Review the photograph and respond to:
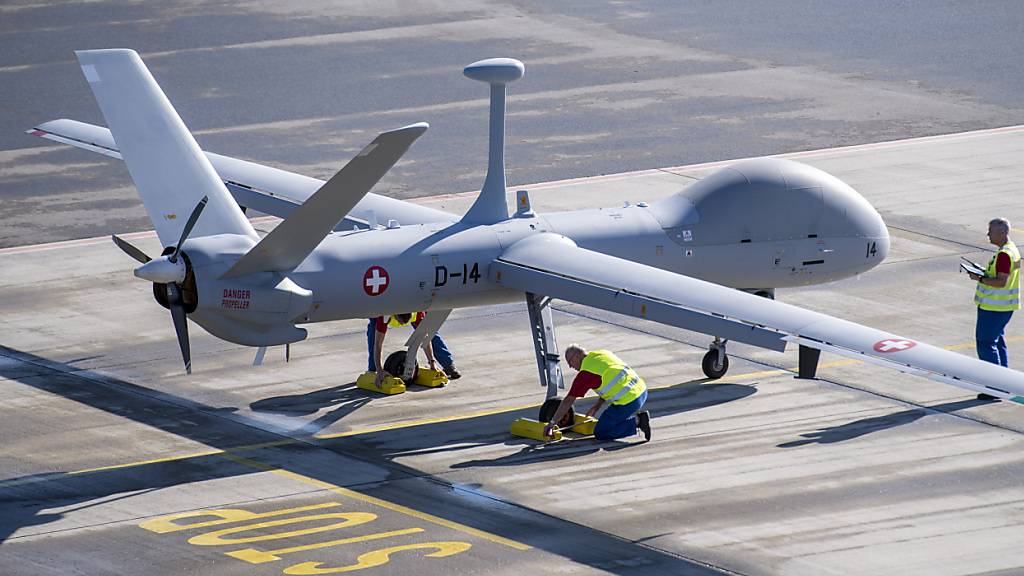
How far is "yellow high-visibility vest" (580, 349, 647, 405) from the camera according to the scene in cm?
2412

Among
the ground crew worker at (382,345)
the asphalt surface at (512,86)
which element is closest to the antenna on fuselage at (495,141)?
the ground crew worker at (382,345)

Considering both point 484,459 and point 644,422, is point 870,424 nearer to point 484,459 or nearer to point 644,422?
point 644,422

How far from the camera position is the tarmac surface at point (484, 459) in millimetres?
20672

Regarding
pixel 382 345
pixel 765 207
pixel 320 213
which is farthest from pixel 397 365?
pixel 765 207

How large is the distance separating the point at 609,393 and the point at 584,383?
35 cm

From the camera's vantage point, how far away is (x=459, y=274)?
24859 mm

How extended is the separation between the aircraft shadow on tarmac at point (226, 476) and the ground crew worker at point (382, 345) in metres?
0.91

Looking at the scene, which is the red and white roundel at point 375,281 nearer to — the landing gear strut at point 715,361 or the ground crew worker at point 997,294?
the landing gear strut at point 715,361

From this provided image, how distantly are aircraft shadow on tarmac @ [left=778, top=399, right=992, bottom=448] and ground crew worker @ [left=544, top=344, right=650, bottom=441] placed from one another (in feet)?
6.41

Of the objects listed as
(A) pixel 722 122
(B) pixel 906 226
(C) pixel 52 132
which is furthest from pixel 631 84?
(C) pixel 52 132

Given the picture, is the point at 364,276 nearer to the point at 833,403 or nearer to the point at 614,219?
the point at 614,219

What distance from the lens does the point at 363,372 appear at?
1102 inches

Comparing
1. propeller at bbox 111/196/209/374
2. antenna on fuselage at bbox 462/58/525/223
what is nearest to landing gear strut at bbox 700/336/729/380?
antenna on fuselage at bbox 462/58/525/223

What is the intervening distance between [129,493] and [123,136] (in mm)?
→ 4990
